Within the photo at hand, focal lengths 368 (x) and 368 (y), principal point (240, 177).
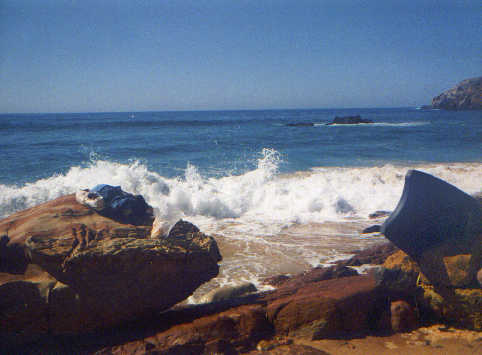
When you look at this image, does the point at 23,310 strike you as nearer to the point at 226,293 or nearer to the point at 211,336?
the point at 211,336

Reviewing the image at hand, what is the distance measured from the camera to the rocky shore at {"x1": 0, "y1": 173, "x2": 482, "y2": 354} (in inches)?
123

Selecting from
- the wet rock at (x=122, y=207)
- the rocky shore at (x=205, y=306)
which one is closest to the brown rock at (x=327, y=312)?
the rocky shore at (x=205, y=306)

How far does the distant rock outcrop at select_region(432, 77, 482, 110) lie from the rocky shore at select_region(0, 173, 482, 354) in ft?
231

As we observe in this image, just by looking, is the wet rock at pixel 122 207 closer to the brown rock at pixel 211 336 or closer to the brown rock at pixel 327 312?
the brown rock at pixel 211 336

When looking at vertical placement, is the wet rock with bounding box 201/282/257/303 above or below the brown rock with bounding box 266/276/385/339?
below

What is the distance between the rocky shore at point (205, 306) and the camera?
312cm

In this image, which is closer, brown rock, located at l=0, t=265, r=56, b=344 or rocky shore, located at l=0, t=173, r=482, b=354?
rocky shore, located at l=0, t=173, r=482, b=354

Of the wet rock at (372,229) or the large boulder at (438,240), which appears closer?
the large boulder at (438,240)

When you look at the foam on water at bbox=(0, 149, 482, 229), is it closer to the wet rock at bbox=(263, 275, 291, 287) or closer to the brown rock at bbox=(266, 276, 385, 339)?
the wet rock at bbox=(263, 275, 291, 287)

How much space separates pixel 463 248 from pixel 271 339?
1965mm

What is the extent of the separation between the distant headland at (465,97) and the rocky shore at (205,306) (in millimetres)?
70464

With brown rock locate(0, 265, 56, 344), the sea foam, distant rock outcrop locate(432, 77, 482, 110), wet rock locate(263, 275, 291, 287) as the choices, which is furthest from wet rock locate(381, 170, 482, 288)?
distant rock outcrop locate(432, 77, 482, 110)

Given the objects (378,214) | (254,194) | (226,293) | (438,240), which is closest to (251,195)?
(254,194)

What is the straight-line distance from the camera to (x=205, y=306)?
379 centimetres
